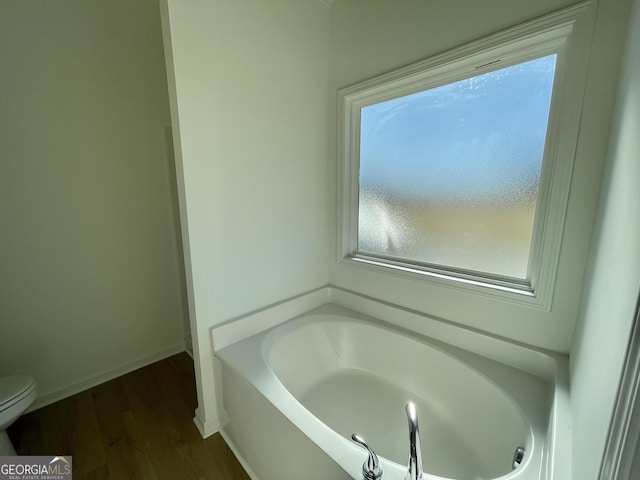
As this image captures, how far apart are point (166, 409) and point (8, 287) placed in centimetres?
119

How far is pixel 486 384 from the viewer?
125cm

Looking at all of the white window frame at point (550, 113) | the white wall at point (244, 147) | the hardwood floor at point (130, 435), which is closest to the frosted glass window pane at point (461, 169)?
the white window frame at point (550, 113)

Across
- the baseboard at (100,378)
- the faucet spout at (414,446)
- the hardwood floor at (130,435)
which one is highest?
the faucet spout at (414,446)

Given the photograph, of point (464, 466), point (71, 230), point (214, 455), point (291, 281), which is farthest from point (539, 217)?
point (71, 230)

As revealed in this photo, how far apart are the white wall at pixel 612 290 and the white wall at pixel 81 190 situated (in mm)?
2427

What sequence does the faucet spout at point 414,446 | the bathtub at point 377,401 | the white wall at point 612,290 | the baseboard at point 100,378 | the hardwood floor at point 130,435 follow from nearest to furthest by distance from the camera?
the white wall at point 612,290 → the faucet spout at point 414,446 → the bathtub at point 377,401 → the hardwood floor at point 130,435 → the baseboard at point 100,378

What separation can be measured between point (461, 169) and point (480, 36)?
0.59 meters

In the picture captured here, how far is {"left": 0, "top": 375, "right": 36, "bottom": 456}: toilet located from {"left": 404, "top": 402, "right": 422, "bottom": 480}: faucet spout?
1742 millimetres

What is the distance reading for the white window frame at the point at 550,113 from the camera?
1060 millimetres

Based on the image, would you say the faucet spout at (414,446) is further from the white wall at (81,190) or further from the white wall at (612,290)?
the white wall at (81,190)

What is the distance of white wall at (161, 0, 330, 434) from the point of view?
1.24 metres

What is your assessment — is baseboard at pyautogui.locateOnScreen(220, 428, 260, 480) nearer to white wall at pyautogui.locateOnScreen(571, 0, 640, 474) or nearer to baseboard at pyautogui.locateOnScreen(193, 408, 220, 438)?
baseboard at pyautogui.locateOnScreen(193, 408, 220, 438)

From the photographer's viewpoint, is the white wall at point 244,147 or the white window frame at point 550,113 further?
the white wall at point 244,147

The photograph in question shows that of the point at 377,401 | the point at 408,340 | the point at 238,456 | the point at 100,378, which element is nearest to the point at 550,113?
the point at 408,340
